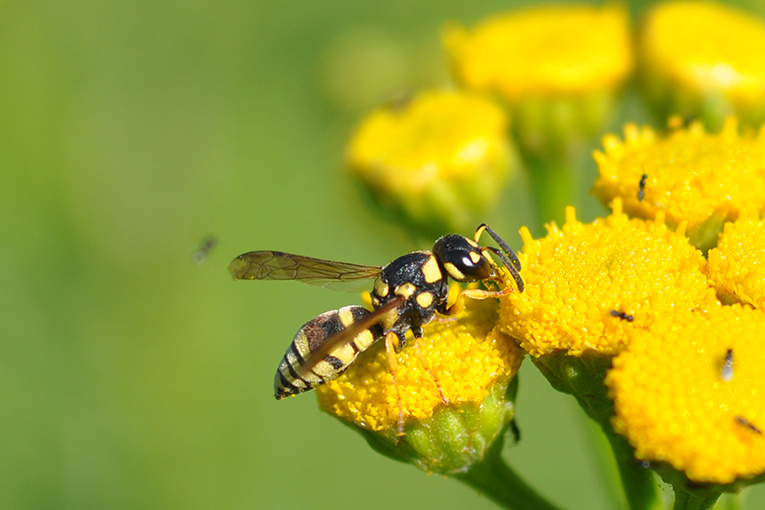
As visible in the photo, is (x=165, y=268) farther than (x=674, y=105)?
Yes

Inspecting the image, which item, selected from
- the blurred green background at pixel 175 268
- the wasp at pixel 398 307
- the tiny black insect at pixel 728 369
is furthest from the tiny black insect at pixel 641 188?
the blurred green background at pixel 175 268

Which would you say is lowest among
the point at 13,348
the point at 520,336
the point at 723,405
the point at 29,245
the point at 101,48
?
the point at 723,405

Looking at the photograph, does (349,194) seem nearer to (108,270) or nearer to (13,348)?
(108,270)

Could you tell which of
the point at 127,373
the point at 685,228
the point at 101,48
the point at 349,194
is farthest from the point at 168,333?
the point at 685,228

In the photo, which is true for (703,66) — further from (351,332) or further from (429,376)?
(351,332)

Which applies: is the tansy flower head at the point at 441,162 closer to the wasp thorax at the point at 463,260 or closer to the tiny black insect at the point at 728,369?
the wasp thorax at the point at 463,260

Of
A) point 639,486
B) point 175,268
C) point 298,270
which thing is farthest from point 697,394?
point 175,268
